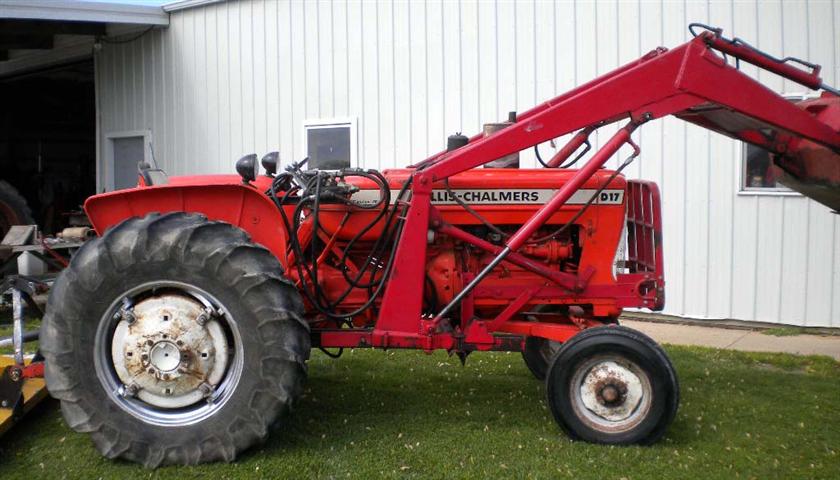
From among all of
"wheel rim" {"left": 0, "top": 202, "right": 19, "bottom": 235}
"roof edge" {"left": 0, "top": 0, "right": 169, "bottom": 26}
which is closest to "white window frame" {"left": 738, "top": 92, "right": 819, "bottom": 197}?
"roof edge" {"left": 0, "top": 0, "right": 169, "bottom": 26}

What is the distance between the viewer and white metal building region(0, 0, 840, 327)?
24.8 ft

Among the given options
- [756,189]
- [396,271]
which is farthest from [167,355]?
[756,189]

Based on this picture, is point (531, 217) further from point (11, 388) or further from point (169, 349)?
point (11, 388)

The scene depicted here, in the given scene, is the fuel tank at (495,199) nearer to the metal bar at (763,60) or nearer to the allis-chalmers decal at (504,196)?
the allis-chalmers decal at (504,196)

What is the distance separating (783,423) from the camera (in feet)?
16.2

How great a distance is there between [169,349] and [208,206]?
0.85m

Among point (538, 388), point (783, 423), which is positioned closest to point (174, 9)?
point (538, 388)

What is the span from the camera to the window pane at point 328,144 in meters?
9.85

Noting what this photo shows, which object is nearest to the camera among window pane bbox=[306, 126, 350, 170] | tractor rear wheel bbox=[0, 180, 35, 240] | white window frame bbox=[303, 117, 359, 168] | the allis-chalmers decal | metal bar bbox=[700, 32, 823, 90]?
metal bar bbox=[700, 32, 823, 90]

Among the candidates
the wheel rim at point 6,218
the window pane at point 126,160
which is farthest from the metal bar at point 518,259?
the window pane at point 126,160

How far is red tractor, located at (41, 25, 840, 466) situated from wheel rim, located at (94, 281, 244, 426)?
0.01 meters

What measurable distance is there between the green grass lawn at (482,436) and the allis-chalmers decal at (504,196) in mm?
1329

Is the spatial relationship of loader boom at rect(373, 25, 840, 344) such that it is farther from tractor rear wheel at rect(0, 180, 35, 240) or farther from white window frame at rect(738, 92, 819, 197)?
tractor rear wheel at rect(0, 180, 35, 240)

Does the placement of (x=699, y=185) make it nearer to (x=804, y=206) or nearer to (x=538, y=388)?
(x=804, y=206)
